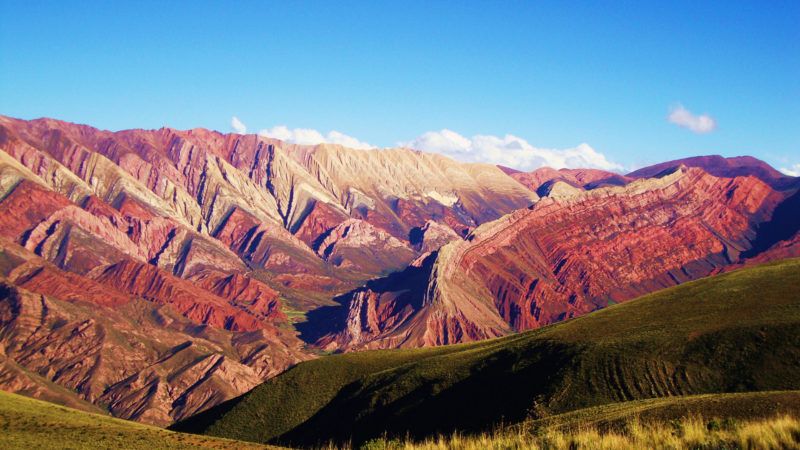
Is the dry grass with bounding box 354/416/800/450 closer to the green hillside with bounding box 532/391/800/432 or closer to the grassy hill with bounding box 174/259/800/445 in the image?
the green hillside with bounding box 532/391/800/432

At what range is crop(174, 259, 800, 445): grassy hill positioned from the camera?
70.9 metres

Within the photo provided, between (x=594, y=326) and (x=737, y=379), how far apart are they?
89.7 feet

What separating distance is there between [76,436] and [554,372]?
166 ft

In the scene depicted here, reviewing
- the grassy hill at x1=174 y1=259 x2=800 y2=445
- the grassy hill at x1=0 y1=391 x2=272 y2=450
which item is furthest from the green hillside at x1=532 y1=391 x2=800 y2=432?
the grassy hill at x1=0 y1=391 x2=272 y2=450

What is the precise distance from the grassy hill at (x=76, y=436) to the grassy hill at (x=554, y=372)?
18221 mm

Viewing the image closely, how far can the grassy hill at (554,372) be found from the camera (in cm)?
7088

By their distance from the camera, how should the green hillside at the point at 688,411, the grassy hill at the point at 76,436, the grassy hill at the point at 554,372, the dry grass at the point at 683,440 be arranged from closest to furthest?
the dry grass at the point at 683,440, the green hillside at the point at 688,411, the grassy hill at the point at 76,436, the grassy hill at the point at 554,372

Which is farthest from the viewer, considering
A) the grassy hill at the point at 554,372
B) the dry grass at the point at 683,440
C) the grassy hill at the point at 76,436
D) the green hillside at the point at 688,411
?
the grassy hill at the point at 554,372

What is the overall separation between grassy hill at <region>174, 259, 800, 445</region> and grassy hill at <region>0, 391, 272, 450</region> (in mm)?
18221

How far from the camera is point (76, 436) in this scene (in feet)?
150

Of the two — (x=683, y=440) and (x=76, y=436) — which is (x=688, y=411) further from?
(x=76, y=436)

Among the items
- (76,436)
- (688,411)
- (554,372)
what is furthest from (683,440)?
(554,372)

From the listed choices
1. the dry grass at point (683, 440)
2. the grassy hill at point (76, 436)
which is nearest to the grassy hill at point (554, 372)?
the grassy hill at point (76, 436)

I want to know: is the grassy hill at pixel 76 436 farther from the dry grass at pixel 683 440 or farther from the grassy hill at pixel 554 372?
the dry grass at pixel 683 440
